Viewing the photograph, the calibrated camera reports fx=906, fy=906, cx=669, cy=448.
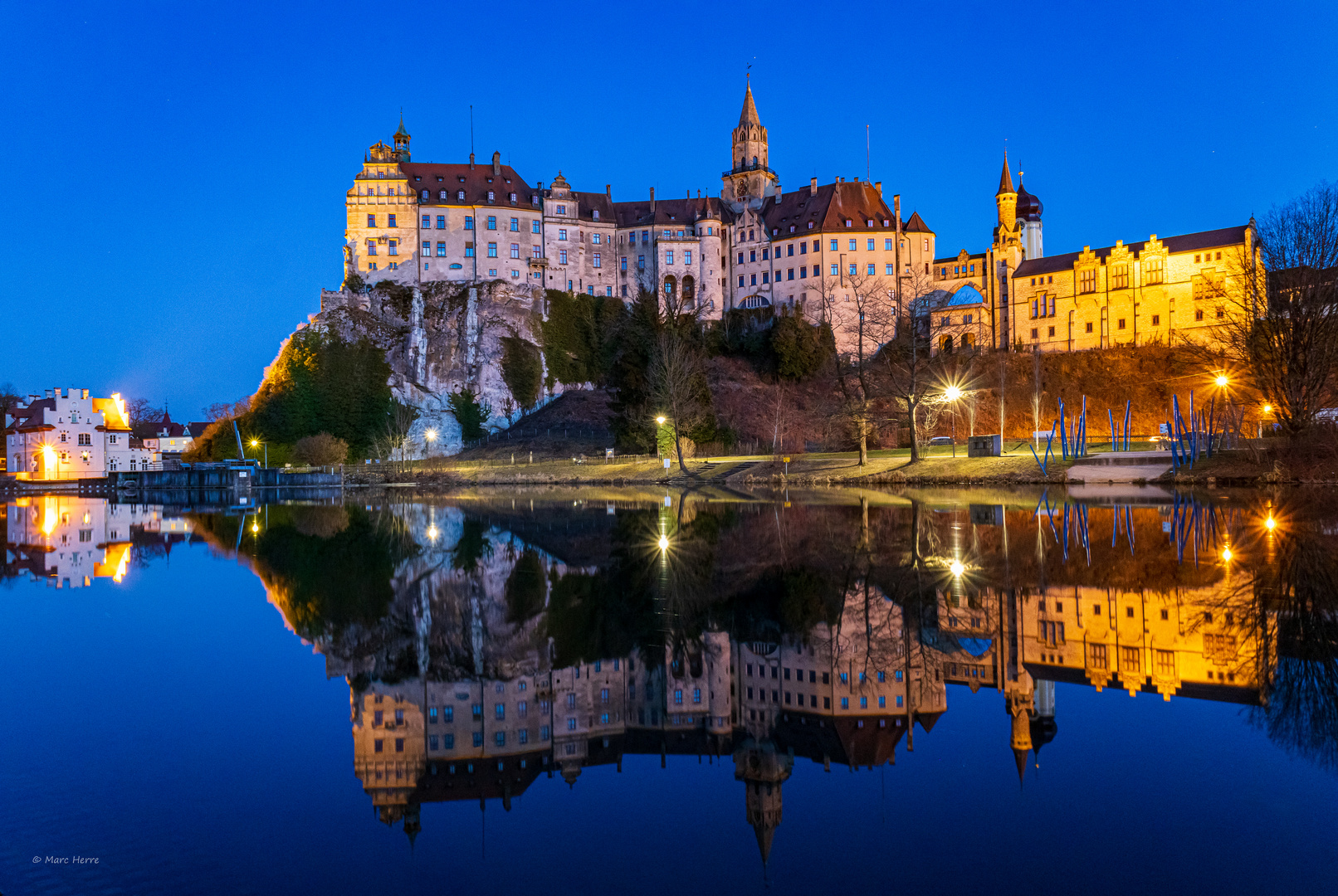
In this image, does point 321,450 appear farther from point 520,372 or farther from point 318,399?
point 520,372

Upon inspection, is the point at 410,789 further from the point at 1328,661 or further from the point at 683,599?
the point at 1328,661

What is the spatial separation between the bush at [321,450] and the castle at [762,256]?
70.8ft

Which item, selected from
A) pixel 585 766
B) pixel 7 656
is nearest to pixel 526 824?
pixel 585 766

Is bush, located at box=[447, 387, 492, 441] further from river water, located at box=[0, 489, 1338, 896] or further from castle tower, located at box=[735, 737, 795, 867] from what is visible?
castle tower, located at box=[735, 737, 795, 867]

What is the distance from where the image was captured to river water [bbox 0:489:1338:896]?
480 centimetres

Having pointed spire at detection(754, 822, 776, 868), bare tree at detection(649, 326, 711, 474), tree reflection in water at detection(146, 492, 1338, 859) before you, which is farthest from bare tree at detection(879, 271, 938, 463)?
pointed spire at detection(754, 822, 776, 868)

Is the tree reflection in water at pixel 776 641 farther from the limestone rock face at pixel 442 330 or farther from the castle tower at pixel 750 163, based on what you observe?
the castle tower at pixel 750 163

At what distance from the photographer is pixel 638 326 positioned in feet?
251

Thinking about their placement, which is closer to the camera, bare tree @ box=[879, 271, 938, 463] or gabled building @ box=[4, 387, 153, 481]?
bare tree @ box=[879, 271, 938, 463]

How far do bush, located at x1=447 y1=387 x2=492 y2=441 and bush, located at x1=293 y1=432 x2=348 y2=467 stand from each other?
1134 centimetres

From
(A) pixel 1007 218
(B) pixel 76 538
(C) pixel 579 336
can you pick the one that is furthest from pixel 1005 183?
(B) pixel 76 538

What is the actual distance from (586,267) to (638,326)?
25.1m

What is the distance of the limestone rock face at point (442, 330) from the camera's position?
89.6m

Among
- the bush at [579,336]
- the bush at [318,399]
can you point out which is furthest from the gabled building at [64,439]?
the bush at [579,336]
